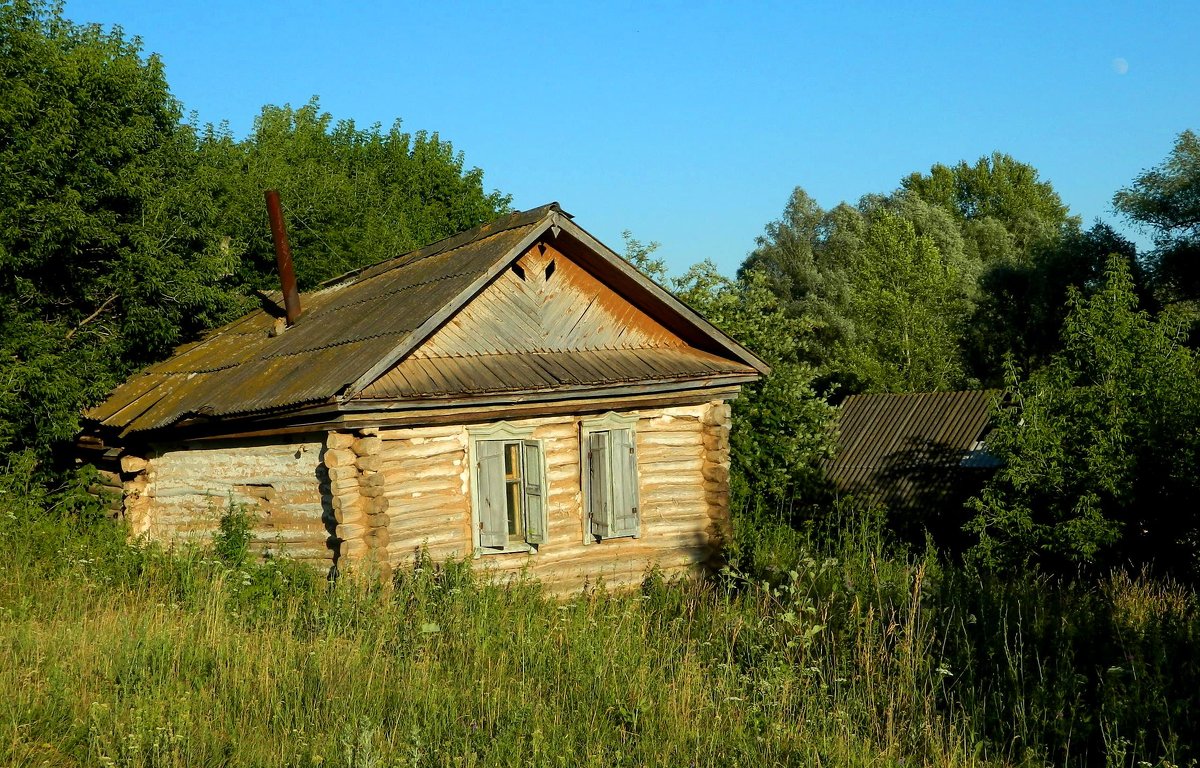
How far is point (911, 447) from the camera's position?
2216 cm

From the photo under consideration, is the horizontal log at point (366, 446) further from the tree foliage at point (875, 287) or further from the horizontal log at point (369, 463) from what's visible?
the tree foliage at point (875, 287)

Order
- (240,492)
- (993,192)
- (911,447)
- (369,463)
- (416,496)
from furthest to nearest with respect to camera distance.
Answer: (993,192) < (911,447) < (240,492) < (416,496) < (369,463)

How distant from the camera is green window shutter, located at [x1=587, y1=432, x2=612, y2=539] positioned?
11.6 meters

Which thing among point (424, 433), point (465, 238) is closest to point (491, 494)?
point (424, 433)

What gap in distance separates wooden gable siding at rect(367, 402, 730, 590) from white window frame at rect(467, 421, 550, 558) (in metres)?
0.06

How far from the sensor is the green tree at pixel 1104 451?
1126 cm

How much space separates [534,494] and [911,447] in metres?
13.2

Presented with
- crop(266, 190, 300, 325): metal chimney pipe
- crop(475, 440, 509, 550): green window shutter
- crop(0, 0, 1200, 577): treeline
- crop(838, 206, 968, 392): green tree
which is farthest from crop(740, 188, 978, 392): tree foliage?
crop(475, 440, 509, 550): green window shutter

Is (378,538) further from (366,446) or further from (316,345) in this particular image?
(316,345)

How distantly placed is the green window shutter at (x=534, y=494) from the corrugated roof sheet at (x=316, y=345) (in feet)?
6.15

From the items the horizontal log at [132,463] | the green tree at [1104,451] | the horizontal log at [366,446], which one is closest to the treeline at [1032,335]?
the green tree at [1104,451]

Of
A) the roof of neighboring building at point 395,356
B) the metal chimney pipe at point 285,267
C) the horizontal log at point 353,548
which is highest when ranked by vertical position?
the metal chimney pipe at point 285,267

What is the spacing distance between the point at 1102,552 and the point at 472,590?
282 inches

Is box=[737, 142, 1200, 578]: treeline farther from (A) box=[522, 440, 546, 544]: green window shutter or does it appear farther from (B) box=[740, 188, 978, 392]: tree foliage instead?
(A) box=[522, 440, 546, 544]: green window shutter
